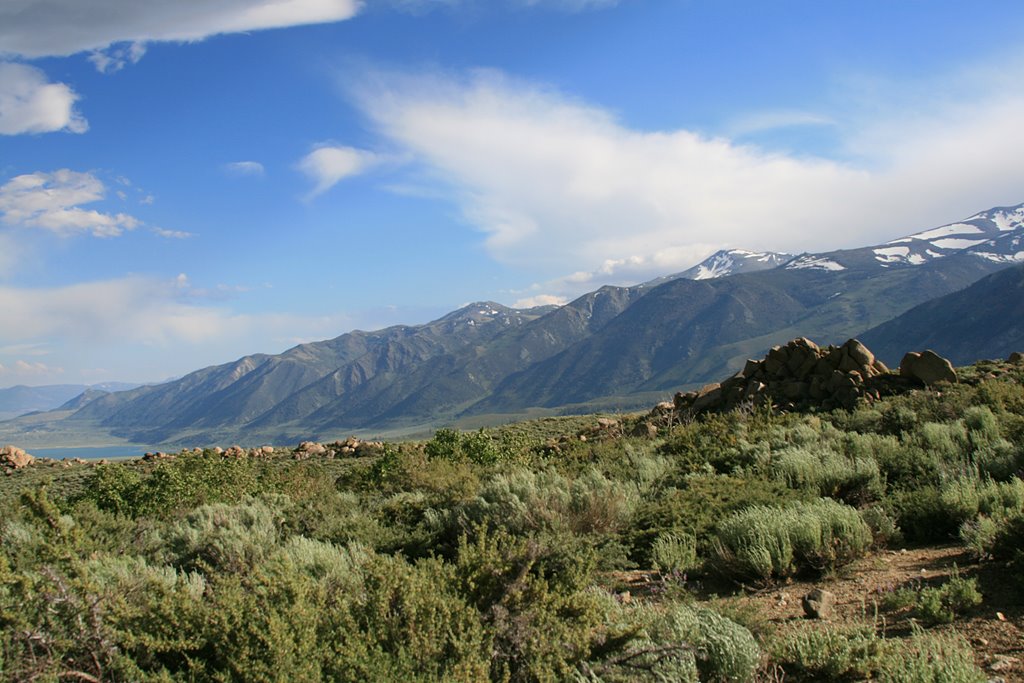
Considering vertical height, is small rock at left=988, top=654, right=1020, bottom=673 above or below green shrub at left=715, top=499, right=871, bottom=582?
below

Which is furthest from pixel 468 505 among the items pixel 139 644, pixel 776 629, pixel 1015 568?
pixel 1015 568

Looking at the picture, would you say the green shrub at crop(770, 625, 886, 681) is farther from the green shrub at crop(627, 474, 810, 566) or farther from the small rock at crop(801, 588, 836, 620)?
the green shrub at crop(627, 474, 810, 566)

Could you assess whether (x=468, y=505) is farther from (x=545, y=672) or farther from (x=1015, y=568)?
(x=1015, y=568)

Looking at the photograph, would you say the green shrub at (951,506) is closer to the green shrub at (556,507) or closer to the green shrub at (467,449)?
the green shrub at (556,507)

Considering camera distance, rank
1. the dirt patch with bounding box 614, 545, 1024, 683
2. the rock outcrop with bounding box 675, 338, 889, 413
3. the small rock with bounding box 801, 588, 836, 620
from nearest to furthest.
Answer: the dirt patch with bounding box 614, 545, 1024, 683
the small rock with bounding box 801, 588, 836, 620
the rock outcrop with bounding box 675, 338, 889, 413

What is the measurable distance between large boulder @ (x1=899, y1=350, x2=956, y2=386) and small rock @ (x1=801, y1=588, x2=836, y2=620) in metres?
15.5

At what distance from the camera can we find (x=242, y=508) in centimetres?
927

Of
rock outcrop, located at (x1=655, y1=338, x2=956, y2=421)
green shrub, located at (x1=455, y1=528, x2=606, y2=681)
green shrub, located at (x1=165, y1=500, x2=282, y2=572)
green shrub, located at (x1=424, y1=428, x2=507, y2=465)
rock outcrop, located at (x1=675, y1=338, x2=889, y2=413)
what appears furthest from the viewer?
rock outcrop, located at (x1=675, y1=338, x2=889, y2=413)

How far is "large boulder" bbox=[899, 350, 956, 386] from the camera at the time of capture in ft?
60.9

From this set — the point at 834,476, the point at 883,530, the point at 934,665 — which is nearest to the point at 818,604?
the point at 934,665

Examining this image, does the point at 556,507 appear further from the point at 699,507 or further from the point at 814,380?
the point at 814,380

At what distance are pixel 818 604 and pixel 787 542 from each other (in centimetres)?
108

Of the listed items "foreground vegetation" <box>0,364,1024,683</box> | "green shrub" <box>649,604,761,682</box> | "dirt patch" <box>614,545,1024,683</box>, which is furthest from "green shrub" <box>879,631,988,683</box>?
"green shrub" <box>649,604,761,682</box>

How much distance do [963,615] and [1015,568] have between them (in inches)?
43.4
